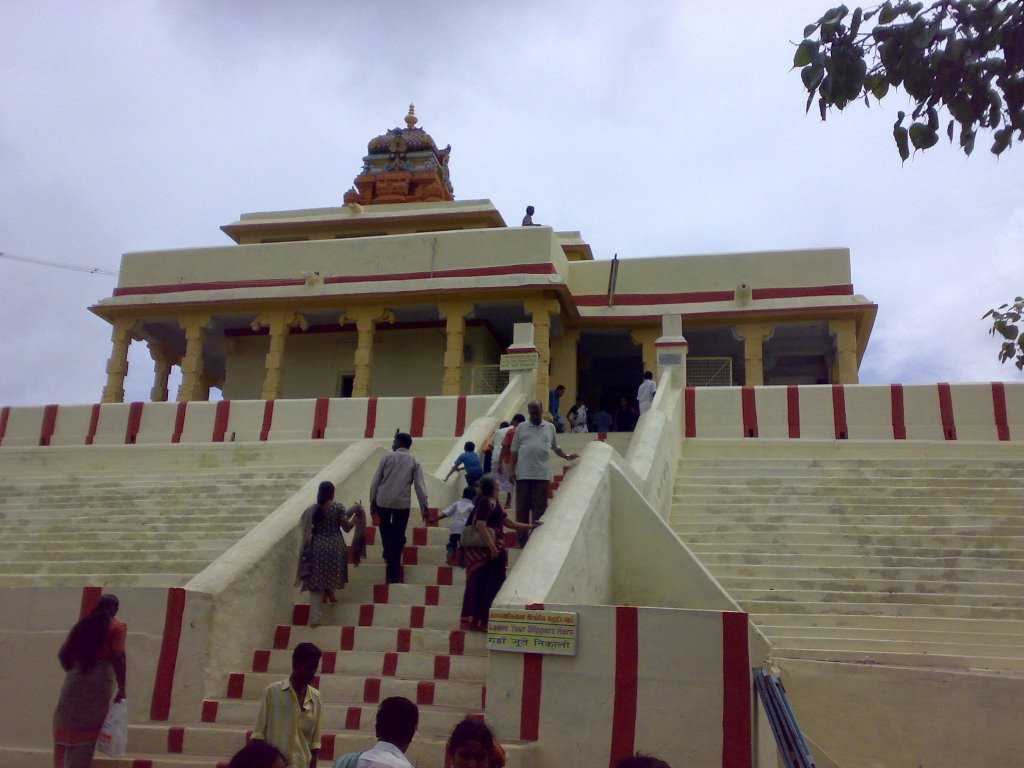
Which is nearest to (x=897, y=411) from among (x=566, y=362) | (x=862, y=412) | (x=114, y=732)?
(x=862, y=412)

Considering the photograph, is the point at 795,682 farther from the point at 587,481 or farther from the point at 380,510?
the point at 380,510

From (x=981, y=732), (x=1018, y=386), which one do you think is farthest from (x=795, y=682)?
(x=1018, y=386)

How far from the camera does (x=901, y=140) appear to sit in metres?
4.64

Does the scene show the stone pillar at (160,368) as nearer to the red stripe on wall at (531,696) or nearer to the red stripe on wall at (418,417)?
the red stripe on wall at (418,417)

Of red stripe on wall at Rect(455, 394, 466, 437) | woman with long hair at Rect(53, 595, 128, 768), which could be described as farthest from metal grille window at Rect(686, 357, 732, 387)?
woman with long hair at Rect(53, 595, 128, 768)

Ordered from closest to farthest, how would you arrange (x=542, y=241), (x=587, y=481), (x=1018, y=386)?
(x=587, y=481) → (x=1018, y=386) → (x=542, y=241)

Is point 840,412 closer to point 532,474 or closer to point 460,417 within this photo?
point 460,417

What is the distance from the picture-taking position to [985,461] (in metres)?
11.6

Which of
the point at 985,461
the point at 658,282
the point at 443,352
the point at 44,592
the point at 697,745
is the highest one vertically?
the point at 658,282

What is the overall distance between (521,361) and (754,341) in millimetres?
7947

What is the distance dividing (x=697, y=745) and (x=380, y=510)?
11.4 ft

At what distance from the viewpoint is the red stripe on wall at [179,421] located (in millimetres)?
15328

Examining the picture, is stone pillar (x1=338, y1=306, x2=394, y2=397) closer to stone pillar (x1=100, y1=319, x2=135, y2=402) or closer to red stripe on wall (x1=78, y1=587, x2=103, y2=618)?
stone pillar (x1=100, y1=319, x2=135, y2=402)

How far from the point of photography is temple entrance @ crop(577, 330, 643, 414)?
79.6 ft
